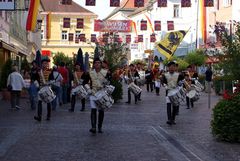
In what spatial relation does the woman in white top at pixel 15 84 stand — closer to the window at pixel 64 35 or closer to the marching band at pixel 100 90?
the marching band at pixel 100 90

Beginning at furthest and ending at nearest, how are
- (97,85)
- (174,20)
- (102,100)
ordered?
1. (174,20)
2. (97,85)
3. (102,100)

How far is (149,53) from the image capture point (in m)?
82.4

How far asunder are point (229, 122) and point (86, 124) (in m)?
4.99

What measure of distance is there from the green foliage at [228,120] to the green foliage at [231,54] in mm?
1075

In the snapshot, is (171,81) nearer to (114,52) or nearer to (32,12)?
(114,52)

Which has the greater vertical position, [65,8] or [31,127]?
[65,8]

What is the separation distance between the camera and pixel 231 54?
13.6 meters

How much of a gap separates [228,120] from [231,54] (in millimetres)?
1888

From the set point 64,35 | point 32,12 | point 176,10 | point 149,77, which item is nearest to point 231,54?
point 149,77

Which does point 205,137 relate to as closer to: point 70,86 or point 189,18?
point 70,86

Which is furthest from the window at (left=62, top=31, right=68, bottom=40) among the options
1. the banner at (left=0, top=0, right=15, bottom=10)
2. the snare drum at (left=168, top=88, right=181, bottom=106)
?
the snare drum at (left=168, top=88, right=181, bottom=106)

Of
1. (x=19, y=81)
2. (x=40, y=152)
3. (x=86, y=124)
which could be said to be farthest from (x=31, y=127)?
(x=19, y=81)

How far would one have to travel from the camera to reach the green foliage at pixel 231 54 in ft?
44.1

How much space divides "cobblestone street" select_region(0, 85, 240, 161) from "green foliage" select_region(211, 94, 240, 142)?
0.76 ft
